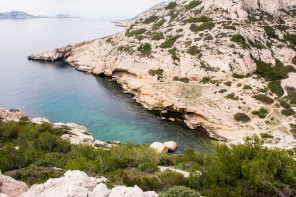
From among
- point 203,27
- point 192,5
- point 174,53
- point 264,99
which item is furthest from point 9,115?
point 192,5

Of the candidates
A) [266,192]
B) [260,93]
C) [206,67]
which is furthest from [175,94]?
[266,192]

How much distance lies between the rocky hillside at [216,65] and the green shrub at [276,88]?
21cm

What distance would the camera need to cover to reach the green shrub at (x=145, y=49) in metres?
66.3

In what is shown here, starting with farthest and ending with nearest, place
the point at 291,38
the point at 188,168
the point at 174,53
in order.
Result: the point at 174,53, the point at 291,38, the point at 188,168

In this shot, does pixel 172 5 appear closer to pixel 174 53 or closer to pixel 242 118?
pixel 174 53

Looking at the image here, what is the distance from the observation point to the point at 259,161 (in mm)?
12672

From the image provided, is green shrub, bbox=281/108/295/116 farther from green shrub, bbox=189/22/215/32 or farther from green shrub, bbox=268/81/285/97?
green shrub, bbox=189/22/215/32

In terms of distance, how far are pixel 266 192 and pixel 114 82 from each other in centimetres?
6124

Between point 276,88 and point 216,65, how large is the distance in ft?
52.8

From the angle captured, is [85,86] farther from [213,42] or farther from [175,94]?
[213,42]

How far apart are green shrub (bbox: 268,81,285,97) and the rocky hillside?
8.4 inches

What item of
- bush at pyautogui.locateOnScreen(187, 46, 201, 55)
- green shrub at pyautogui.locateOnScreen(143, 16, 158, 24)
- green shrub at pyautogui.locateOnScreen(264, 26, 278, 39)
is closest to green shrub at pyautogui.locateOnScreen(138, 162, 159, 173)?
bush at pyautogui.locateOnScreen(187, 46, 201, 55)

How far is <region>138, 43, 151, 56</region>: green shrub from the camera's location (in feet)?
217

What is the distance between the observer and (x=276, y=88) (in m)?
44.7
